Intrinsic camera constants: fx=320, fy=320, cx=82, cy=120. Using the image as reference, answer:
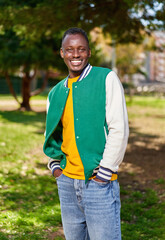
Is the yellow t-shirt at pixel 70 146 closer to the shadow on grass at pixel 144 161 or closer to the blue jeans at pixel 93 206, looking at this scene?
the blue jeans at pixel 93 206

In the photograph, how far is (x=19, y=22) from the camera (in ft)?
22.1

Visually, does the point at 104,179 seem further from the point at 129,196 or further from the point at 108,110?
the point at 129,196

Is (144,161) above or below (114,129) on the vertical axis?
below

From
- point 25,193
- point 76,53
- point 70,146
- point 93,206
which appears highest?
point 76,53

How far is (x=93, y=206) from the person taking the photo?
199 cm

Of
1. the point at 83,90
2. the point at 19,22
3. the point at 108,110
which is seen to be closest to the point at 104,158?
the point at 108,110

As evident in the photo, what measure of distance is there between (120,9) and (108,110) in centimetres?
532

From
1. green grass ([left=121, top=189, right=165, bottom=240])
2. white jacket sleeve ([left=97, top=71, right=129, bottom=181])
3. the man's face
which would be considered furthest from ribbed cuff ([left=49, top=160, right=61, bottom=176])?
green grass ([left=121, top=189, right=165, bottom=240])

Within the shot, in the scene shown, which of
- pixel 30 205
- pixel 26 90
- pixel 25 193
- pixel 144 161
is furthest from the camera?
pixel 26 90

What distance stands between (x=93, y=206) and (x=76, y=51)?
3.30 ft

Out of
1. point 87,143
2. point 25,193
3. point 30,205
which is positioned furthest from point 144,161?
point 87,143

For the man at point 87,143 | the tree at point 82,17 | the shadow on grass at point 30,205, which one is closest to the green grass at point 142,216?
the shadow on grass at point 30,205

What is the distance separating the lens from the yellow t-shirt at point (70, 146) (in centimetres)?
208

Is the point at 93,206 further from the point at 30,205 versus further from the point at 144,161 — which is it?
the point at 144,161
